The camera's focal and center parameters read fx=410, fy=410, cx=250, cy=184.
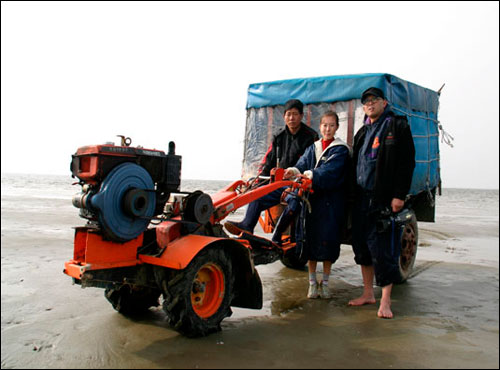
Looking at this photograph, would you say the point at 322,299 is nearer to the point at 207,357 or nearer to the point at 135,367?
the point at 207,357

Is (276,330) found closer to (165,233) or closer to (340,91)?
(165,233)

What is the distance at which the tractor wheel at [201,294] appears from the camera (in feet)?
10.4

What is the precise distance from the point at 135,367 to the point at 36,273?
3376mm

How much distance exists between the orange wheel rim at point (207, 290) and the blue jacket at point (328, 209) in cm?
153

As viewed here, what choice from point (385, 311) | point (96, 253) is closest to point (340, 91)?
point (385, 311)

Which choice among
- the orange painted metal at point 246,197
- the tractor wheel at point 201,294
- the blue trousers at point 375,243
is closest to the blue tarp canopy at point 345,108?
the blue trousers at point 375,243

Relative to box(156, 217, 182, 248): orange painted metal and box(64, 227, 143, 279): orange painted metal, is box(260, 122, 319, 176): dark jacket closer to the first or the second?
box(156, 217, 182, 248): orange painted metal

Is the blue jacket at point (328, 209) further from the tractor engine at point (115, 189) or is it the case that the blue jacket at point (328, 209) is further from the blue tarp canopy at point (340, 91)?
the tractor engine at point (115, 189)

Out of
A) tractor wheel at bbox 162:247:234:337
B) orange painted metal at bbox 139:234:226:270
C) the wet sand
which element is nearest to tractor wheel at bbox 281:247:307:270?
the wet sand

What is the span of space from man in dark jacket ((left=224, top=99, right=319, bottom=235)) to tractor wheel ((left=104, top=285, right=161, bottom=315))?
49.1 inches

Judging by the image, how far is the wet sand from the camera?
9.48ft

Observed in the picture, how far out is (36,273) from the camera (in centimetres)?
540

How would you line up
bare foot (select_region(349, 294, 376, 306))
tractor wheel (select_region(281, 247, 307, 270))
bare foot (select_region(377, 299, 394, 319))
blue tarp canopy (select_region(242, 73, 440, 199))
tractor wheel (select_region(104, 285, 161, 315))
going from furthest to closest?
1. tractor wheel (select_region(281, 247, 307, 270))
2. blue tarp canopy (select_region(242, 73, 440, 199))
3. bare foot (select_region(349, 294, 376, 306))
4. bare foot (select_region(377, 299, 394, 319))
5. tractor wheel (select_region(104, 285, 161, 315))

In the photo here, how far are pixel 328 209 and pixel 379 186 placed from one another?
67 cm
